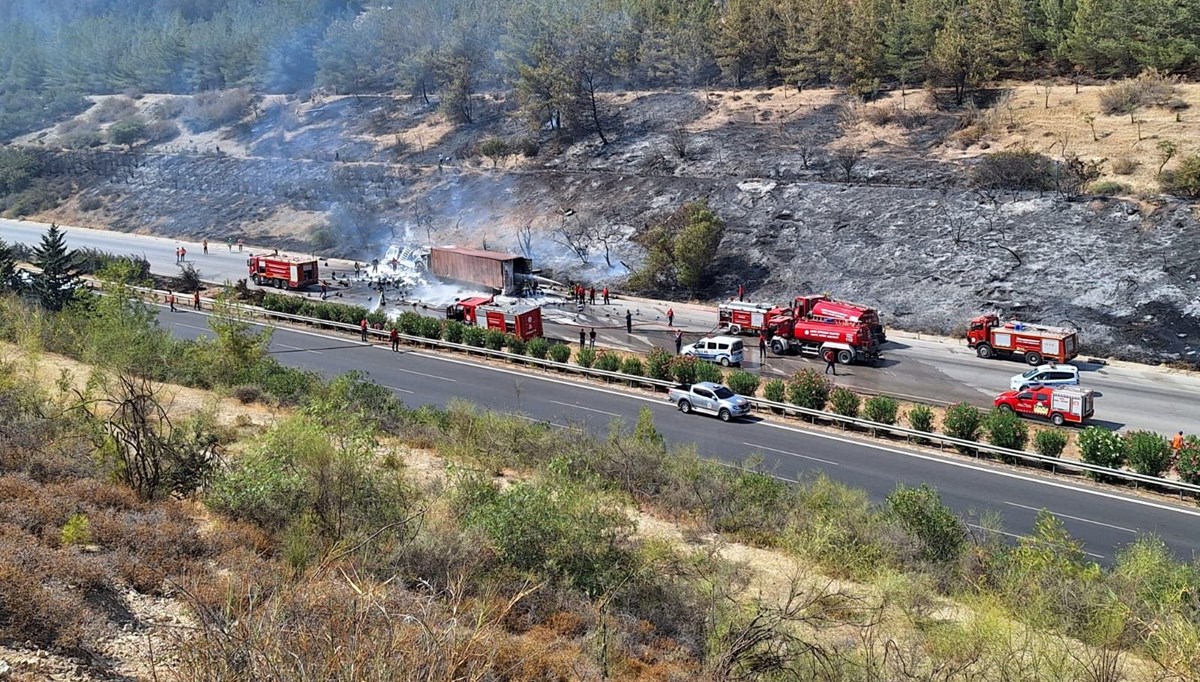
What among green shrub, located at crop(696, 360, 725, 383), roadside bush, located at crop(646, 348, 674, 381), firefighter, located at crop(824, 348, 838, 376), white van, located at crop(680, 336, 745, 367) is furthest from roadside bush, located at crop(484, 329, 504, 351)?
firefighter, located at crop(824, 348, 838, 376)

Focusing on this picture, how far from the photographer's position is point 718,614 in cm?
1227

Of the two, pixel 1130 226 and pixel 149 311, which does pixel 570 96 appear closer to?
pixel 1130 226

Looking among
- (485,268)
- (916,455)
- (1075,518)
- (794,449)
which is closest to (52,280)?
(485,268)

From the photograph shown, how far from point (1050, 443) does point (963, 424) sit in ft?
8.11

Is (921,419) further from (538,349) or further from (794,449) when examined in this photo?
(538,349)

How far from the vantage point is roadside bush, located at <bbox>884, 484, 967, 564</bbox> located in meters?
17.1

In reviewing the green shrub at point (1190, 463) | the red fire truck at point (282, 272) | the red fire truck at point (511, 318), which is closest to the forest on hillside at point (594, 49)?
the red fire truck at point (282, 272)

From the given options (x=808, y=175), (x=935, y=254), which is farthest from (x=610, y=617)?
(x=808, y=175)

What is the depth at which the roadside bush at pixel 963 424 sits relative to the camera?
27.2 metres

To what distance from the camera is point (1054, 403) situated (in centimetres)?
2944

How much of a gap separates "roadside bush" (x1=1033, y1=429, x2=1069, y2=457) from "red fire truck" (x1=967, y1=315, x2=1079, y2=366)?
1105 centimetres

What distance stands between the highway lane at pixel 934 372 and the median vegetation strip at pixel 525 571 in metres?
13.5

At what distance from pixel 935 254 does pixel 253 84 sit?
91.0 meters

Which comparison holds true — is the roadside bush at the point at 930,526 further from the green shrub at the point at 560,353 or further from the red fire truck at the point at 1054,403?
the green shrub at the point at 560,353
